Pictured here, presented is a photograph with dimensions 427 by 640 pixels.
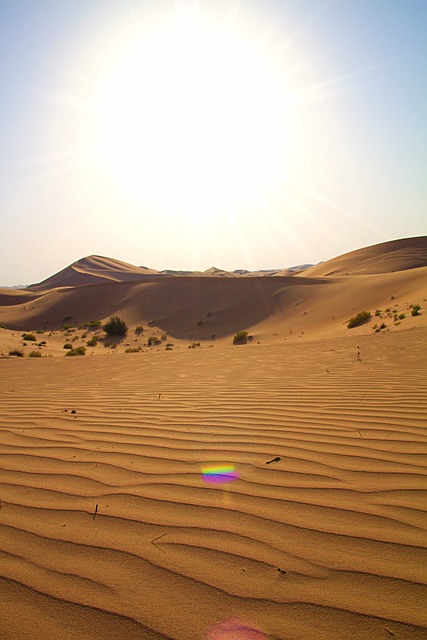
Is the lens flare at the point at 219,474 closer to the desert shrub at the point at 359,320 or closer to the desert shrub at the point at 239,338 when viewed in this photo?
the desert shrub at the point at 359,320

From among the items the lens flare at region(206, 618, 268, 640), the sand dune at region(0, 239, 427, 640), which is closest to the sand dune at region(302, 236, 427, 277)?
the sand dune at region(0, 239, 427, 640)

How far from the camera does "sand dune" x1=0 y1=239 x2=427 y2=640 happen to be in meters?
1.40

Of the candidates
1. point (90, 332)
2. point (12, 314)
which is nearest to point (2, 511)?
point (90, 332)

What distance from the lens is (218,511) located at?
2.02 meters

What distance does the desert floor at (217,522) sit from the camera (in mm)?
1394

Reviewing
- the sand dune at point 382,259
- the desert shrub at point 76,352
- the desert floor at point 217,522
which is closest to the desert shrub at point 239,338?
the desert shrub at point 76,352

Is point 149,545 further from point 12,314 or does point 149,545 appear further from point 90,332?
point 12,314

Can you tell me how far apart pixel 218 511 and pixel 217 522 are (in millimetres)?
96

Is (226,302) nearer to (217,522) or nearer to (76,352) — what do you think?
(76,352)

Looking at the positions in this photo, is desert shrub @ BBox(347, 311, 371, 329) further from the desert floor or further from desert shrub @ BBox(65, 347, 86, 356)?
the desert floor

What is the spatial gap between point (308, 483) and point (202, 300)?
96.8ft

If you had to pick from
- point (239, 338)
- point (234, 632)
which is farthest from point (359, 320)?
point (234, 632)

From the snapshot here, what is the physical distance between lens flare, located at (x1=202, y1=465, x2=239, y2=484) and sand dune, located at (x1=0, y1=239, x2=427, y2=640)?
15 millimetres

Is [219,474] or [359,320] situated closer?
[219,474]
